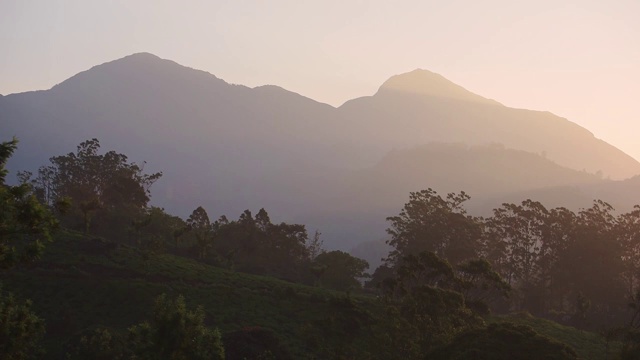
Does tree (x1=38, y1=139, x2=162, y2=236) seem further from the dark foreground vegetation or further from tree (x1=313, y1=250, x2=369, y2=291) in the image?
tree (x1=313, y1=250, x2=369, y2=291)

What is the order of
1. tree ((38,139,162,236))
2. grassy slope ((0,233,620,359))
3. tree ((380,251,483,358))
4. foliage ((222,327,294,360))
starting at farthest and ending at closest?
Result: 1. tree ((38,139,162,236))
2. grassy slope ((0,233,620,359))
3. foliage ((222,327,294,360))
4. tree ((380,251,483,358))

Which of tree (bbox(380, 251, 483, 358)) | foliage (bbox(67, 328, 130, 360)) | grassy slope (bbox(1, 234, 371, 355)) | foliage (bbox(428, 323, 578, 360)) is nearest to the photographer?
foliage (bbox(428, 323, 578, 360))

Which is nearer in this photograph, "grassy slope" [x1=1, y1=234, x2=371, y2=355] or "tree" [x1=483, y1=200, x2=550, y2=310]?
"grassy slope" [x1=1, y1=234, x2=371, y2=355]

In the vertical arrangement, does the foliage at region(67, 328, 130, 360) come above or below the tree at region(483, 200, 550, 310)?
below

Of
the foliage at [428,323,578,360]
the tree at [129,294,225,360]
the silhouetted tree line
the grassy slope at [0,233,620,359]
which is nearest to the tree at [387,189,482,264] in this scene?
the silhouetted tree line

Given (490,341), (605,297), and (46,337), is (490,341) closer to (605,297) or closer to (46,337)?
(46,337)

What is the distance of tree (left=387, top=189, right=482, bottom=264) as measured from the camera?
9400 centimetres

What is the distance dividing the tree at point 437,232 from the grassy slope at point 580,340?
66.0ft

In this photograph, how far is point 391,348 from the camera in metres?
41.4

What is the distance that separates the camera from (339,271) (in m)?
104

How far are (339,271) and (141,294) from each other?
45442 millimetres

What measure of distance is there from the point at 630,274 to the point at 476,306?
52.9 metres

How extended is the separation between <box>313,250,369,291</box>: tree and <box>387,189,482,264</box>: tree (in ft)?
34.9

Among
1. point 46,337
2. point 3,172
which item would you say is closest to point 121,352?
point 46,337
